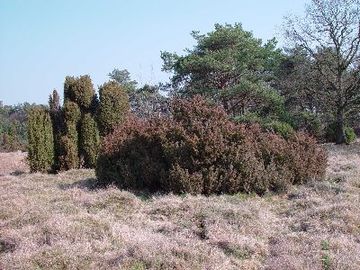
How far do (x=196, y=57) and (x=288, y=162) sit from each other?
12203 millimetres

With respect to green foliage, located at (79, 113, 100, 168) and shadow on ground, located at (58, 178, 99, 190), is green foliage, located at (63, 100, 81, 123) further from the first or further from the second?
shadow on ground, located at (58, 178, 99, 190)

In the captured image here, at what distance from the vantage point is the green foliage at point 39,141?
13.2 metres

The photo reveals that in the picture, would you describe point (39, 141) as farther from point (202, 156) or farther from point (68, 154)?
point (202, 156)

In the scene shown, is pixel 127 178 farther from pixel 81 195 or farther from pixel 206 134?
pixel 206 134

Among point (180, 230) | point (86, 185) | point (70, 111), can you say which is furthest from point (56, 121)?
point (180, 230)

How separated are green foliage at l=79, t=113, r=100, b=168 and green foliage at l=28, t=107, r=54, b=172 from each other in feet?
2.93

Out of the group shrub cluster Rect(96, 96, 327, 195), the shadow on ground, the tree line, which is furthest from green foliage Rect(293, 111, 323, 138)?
the shadow on ground

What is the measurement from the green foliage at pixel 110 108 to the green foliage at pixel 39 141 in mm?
1539

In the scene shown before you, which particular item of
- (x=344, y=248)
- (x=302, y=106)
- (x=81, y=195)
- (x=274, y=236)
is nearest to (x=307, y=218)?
(x=274, y=236)

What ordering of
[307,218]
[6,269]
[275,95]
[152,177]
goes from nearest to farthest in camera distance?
[6,269], [307,218], [152,177], [275,95]

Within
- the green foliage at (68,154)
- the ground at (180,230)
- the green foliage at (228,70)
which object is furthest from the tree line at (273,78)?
the ground at (180,230)

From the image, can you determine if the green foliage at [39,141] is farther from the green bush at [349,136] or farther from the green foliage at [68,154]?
the green bush at [349,136]

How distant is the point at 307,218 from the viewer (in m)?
6.84

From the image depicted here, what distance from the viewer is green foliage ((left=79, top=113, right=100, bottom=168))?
1370 centimetres
